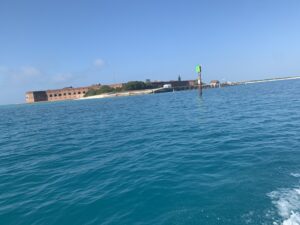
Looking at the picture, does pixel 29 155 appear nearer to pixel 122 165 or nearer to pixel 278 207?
pixel 122 165

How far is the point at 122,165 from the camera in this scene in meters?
11.9

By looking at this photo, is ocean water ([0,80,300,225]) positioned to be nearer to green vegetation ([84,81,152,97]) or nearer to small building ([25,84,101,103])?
green vegetation ([84,81,152,97])

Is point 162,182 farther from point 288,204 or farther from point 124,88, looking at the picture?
point 124,88

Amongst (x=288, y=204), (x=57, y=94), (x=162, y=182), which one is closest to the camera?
(x=288, y=204)

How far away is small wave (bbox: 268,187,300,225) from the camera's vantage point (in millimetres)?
6309

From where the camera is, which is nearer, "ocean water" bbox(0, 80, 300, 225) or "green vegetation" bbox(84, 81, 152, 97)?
"ocean water" bbox(0, 80, 300, 225)

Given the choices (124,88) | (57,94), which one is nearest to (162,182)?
(124,88)

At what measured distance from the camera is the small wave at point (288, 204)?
20.7 ft

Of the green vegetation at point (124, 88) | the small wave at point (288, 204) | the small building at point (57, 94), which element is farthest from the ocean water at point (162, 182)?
the small building at point (57, 94)

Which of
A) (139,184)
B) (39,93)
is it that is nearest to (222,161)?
(139,184)

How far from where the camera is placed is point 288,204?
7.02 metres

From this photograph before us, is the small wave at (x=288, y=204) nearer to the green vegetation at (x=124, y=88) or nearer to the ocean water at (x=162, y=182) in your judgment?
the ocean water at (x=162, y=182)

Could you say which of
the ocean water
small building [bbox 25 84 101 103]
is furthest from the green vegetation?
the ocean water

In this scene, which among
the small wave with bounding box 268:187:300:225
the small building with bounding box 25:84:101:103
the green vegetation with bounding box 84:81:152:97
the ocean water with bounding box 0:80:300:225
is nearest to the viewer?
the small wave with bounding box 268:187:300:225
